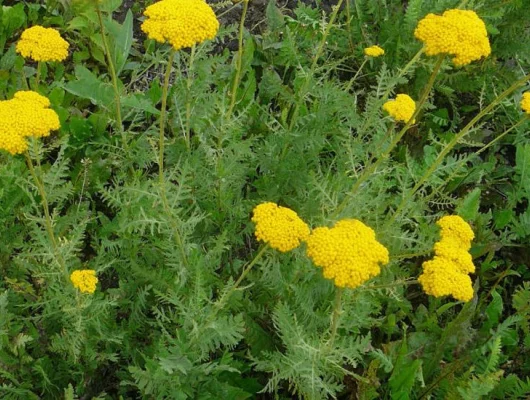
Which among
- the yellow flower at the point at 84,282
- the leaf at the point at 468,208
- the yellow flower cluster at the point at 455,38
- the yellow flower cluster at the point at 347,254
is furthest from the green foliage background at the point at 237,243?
the yellow flower cluster at the point at 455,38

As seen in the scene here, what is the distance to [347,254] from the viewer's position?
5.11 feet

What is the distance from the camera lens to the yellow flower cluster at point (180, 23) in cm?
161

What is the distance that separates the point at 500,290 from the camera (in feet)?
9.68

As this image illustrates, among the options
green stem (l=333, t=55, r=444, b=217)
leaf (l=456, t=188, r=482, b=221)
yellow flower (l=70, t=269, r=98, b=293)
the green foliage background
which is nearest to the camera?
green stem (l=333, t=55, r=444, b=217)

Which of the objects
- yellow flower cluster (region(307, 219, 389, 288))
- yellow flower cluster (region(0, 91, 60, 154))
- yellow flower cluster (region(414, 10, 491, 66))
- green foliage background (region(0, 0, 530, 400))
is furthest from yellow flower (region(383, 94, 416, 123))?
yellow flower cluster (region(0, 91, 60, 154))

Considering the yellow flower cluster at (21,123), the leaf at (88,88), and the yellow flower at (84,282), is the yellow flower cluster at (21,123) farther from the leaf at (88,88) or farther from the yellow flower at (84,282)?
the leaf at (88,88)

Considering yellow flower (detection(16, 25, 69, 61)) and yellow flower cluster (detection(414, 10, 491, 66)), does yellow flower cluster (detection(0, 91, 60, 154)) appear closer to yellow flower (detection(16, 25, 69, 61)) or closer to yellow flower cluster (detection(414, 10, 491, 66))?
yellow flower (detection(16, 25, 69, 61))

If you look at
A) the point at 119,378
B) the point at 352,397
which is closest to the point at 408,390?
the point at 352,397

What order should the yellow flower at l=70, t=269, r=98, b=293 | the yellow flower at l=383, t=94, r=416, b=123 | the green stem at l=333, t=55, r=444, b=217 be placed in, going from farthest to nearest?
1. the yellow flower at l=383, t=94, r=416, b=123
2. the yellow flower at l=70, t=269, r=98, b=293
3. the green stem at l=333, t=55, r=444, b=217

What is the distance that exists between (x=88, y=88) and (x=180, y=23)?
1.27m

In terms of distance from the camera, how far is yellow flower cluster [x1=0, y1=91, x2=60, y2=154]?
159 cm

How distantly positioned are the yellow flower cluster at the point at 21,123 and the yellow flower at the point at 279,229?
635mm

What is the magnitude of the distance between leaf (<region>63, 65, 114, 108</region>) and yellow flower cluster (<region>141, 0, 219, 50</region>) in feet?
3.69

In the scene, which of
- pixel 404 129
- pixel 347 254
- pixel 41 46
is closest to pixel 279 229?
pixel 347 254
